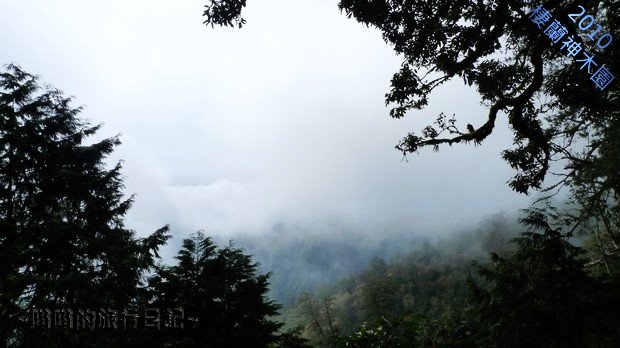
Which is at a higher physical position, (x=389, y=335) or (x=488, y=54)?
(x=488, y=54)

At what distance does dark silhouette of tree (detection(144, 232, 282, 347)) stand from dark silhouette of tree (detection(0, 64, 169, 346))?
218cm

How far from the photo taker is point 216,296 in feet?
46.3

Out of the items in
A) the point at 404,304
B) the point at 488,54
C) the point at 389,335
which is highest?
the point at 404,304

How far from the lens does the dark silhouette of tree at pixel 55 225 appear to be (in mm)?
9008

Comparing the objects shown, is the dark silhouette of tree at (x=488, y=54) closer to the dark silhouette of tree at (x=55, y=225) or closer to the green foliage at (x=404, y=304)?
the green foliage at (x=404, y=304)

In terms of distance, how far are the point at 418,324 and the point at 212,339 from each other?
11777mm

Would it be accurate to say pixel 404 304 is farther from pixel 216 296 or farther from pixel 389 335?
pixel 389 335

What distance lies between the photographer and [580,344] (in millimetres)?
6891

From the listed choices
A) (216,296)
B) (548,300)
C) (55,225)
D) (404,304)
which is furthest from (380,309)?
(404,304)

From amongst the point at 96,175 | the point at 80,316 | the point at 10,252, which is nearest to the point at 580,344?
the point at 80,316

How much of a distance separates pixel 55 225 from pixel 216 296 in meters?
6.47

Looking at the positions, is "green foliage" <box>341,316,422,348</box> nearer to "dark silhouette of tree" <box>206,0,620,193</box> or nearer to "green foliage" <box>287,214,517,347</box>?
"green foliage" <box>287,214,517,347</box>

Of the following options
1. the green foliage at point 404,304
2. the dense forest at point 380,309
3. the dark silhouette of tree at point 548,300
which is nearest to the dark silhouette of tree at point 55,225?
the dense forest at point 380,309

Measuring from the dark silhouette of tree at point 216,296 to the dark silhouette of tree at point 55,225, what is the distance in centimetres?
218
